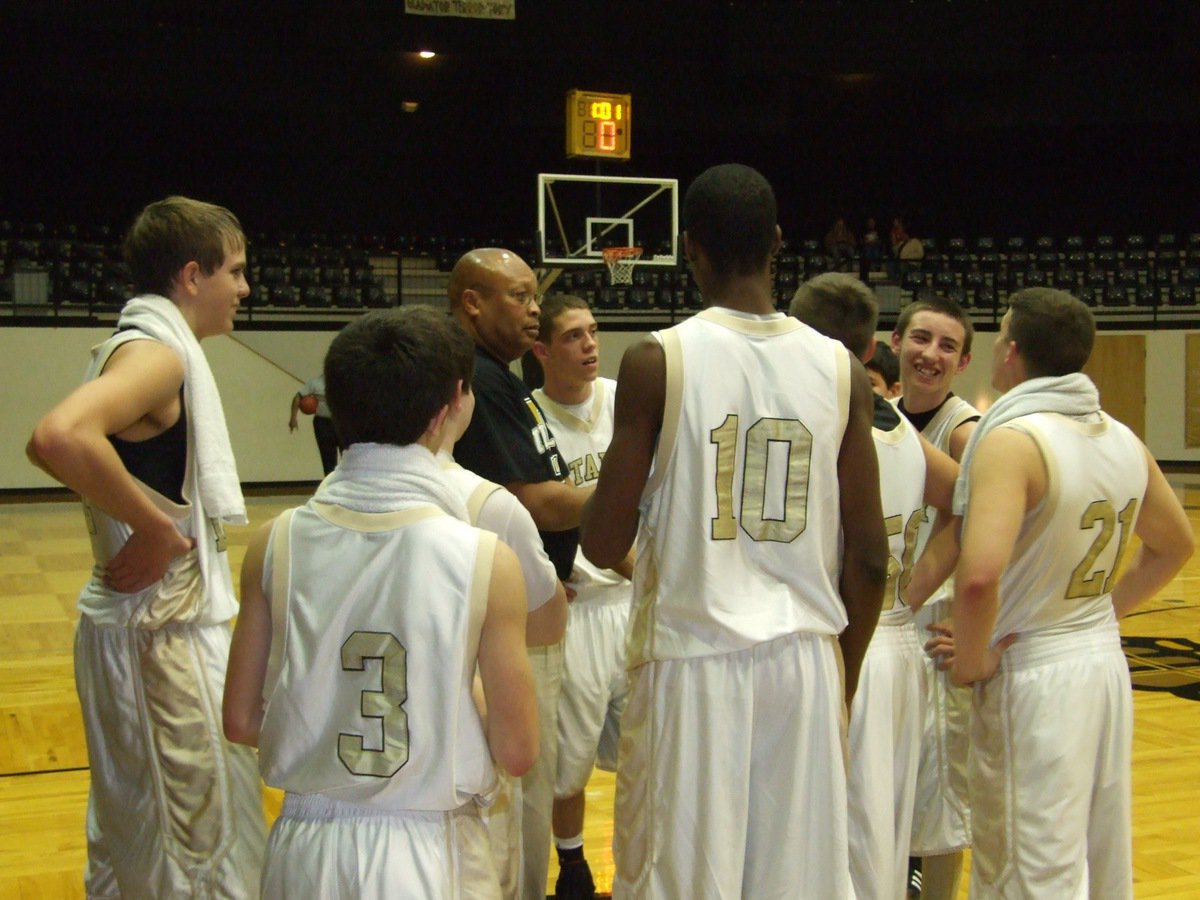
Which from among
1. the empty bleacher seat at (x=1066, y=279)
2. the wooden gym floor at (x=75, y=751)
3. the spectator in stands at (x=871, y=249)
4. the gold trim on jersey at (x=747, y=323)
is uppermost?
the spectator in stands at (x=871, y=249)

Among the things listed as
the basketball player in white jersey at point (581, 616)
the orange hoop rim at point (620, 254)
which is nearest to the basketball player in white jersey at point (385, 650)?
the basketball player in white jersey at point (581, 616)

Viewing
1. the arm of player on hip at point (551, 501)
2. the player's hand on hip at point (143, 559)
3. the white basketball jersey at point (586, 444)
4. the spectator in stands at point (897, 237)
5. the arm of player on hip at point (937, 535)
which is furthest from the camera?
the spectator in stands at point (897, 237)

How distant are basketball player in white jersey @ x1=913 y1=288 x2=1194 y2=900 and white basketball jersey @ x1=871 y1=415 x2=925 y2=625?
0.79 ft

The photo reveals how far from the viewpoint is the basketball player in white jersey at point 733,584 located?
7.82 ft

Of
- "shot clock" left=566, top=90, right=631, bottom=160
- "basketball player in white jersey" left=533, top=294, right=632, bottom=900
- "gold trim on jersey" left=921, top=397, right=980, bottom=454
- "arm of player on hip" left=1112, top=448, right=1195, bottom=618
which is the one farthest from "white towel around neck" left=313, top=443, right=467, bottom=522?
"shot clock" left=566, top=90, right=631, bottom=160

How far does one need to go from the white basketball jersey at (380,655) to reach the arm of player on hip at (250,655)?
5 centimetres

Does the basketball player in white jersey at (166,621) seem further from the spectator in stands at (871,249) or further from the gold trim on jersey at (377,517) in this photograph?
the spectator in stands at (871,249)

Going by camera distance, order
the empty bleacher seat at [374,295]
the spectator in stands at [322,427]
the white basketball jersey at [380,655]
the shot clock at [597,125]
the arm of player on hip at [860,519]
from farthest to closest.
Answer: the empty bleacher seat at [374,295], the shot clock at [597,125], the spectator in stands at [322,427], the arm of player on hip at [860,519], the white basketball jersey at [380,655]

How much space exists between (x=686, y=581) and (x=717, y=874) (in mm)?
544

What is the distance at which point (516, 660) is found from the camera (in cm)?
198

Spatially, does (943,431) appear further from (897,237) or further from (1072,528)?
(897,237)

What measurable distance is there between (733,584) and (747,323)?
0.51 m

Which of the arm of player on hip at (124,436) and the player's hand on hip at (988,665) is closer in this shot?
the arm of player on hip at (124,436)

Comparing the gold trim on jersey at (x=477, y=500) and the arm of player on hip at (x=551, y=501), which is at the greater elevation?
the gold trim on jersey at (x=477, y=500)
